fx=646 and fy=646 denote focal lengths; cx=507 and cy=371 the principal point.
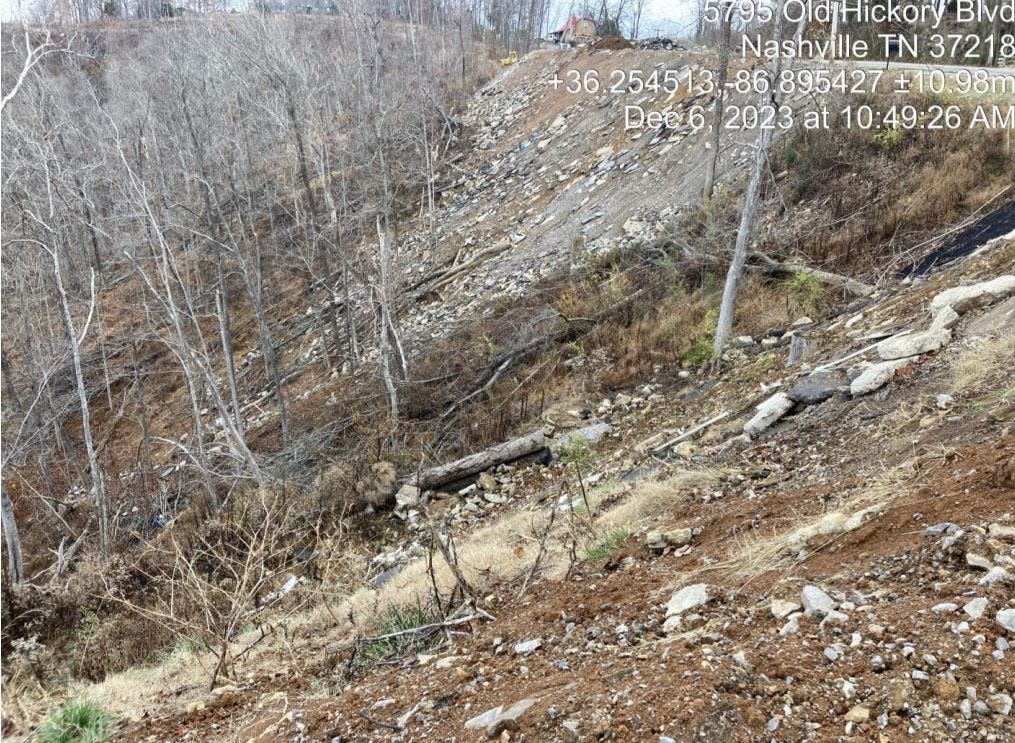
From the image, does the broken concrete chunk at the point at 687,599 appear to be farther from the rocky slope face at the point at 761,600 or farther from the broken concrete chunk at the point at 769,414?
the broken concrete chunk at the point at 769,414

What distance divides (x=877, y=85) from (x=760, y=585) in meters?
14.9

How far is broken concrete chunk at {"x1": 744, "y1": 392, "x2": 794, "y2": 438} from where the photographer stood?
633cm

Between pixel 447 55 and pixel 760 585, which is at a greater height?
pixel 447 55

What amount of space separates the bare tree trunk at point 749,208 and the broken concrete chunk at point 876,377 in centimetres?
302

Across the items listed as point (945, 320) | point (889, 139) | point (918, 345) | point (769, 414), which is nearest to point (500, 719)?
point (769, 414)

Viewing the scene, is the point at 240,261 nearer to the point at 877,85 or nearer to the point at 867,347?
the point at 867,347

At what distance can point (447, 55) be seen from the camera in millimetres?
35969

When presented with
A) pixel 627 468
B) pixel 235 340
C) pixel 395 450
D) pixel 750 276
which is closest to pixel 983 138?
pixel 750 276

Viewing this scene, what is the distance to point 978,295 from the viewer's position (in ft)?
21.5

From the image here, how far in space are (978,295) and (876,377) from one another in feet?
5.72

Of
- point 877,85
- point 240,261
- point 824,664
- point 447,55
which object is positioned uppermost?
point 447,55

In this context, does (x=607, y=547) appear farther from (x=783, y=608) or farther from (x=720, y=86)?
(x=720, y=86)

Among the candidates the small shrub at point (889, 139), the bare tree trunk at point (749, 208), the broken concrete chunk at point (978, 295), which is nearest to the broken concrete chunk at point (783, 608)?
the broken concrete chunk at point (978, 295)

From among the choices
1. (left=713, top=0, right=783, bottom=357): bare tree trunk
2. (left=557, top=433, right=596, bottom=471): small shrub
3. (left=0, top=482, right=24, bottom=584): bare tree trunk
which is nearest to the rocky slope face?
(left=557, top=433, right=596, bottom=471): small shrub
